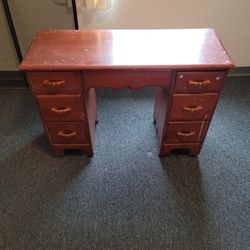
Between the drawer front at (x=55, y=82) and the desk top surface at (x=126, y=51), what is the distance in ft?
0.15

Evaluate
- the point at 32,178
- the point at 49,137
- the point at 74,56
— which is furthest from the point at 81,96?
the point at 32,178

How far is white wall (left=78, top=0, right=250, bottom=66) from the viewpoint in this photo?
1.75m

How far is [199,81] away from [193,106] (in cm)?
16

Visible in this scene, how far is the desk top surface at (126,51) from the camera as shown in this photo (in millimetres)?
1045

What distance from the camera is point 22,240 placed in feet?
3.84

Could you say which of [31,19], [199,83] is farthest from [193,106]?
[31,19]

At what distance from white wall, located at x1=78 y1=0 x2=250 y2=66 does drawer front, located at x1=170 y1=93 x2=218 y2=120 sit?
37.7 inches

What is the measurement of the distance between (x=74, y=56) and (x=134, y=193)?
0.83 meters

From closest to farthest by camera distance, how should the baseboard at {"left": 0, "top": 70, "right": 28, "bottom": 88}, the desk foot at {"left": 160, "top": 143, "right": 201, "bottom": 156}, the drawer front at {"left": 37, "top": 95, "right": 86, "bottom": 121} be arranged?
the drawer front at {"left": 37, "top": 95, "right": 86, "bottom": 121} → the desk foot at {"left": 160, "top": 143, "right": 201, "bottom": 156} → the baseboard at {"left": 0, "top": 70, "right": 28, "bottom": 88}

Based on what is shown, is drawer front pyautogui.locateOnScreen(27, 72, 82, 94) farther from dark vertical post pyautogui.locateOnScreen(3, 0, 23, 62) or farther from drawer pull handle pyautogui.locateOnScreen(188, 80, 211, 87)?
dark vertical post pyautogui.locateOnScreen(3, 0, 23, 62)

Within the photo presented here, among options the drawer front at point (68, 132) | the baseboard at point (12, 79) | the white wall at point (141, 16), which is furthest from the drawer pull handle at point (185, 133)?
the baseboard at point (12, 79)

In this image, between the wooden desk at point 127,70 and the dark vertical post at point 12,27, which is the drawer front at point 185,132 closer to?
the wooden desk at point 127,70

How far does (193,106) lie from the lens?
1.22 metres

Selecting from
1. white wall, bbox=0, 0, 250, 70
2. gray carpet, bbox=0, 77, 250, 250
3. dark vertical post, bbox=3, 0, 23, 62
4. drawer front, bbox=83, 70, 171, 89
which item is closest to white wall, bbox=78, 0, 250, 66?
white wall, bbox=0, 0, 250, 70
